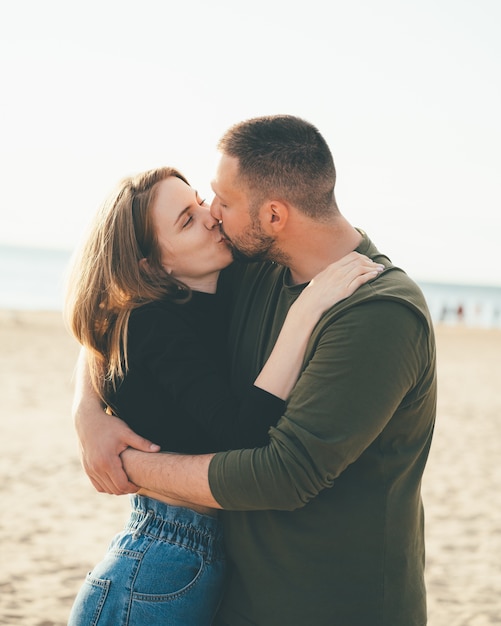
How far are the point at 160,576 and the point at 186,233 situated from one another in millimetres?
1321

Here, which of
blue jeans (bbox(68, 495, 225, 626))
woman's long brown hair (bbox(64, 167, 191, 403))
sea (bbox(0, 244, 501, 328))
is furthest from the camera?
sea (bbox(0, 244, 501, 328))

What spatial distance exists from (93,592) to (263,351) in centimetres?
108

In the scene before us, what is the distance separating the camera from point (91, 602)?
269cm

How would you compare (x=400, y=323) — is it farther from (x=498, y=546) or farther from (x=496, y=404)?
(x=496, y=404)

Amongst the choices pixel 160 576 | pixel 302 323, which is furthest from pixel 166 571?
pixel 302 323

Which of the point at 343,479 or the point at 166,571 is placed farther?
the point at 166,571

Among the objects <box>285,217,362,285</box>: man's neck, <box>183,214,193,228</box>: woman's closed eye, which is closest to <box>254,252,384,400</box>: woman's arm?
<box>285,217,362,285</box>: man's neck

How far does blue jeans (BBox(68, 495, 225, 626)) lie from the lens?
2.66 meters

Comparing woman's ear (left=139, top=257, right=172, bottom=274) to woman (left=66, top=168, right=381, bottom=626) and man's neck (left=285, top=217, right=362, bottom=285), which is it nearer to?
woman (left=66, top=168, right=381, bottom=626)

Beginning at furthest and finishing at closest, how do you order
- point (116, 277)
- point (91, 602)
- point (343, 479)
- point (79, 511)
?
point (79, 511) → point (116, 277) → point (91, 602) → point (343, 479)

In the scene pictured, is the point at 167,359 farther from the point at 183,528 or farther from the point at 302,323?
the point at 183,528

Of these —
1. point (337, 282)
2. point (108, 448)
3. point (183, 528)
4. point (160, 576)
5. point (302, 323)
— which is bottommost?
point (160, 576)

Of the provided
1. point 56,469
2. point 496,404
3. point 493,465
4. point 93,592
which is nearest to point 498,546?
point 493,465

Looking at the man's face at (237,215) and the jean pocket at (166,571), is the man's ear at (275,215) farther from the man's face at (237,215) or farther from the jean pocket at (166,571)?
the jean pocket at (166,571)
